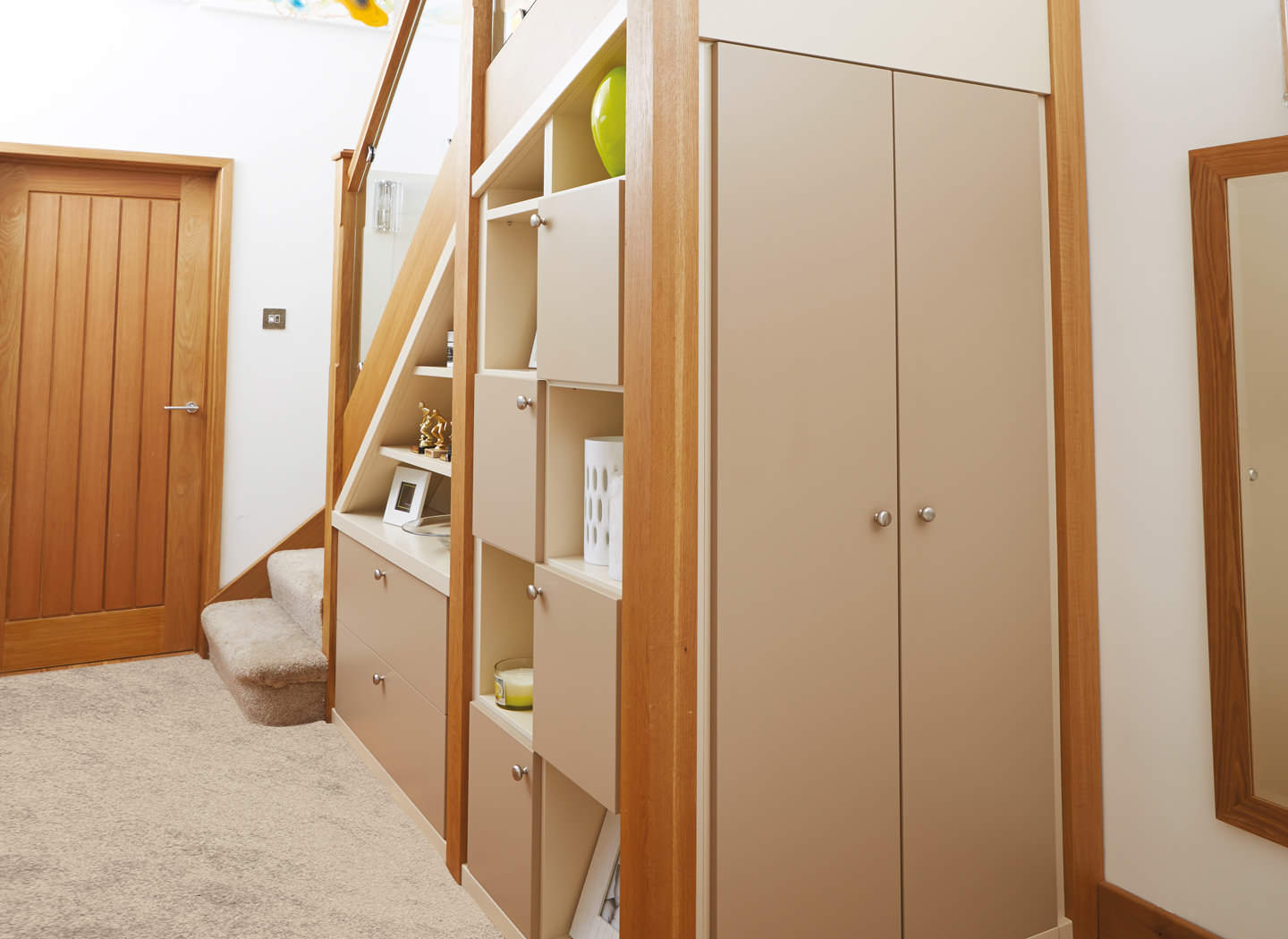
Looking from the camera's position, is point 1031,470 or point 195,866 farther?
point 195,866

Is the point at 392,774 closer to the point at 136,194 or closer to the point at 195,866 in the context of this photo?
the point at 195,866

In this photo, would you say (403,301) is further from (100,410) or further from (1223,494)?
(1223,494)

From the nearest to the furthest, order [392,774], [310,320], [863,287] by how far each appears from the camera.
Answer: [863,287] → [392,774] → [310,320]

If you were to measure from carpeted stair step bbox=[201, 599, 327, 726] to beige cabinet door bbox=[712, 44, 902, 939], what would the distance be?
2.10m

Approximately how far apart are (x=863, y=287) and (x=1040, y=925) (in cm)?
123

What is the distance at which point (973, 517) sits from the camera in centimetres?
167

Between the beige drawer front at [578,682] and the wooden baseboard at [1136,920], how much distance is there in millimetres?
1013

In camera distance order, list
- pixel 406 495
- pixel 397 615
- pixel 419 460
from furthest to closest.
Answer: pixel 406 495 → pixel 419 460 → pixel 397 615

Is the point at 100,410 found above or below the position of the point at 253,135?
below

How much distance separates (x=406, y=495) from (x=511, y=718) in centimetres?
123

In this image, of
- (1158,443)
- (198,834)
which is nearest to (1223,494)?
(1158,443)

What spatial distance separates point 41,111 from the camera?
357 centimetres

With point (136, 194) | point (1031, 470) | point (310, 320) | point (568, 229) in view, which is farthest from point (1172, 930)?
point (136, 194)

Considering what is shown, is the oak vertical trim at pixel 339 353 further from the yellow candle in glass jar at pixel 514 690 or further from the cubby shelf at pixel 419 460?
the yellow candle in glass jar at pixel 514 690
